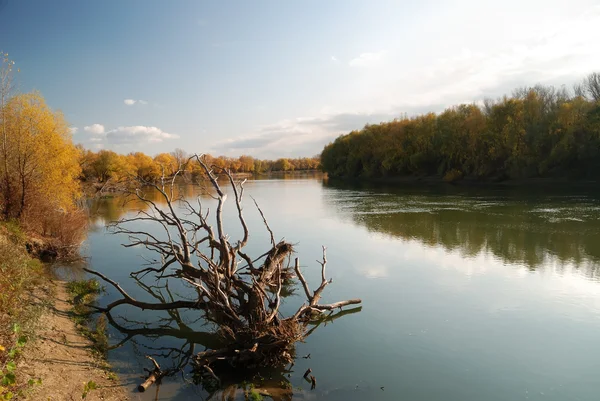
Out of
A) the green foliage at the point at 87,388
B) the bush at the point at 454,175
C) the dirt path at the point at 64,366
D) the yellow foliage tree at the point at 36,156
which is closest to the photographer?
the green foliage at the point at 87,388

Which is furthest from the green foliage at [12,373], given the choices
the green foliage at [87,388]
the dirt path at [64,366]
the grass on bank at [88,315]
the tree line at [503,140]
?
the tree line at [503,140]

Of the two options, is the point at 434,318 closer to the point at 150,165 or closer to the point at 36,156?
the point at 36,156

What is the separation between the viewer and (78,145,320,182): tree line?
36.9 feet

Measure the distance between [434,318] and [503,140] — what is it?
4500 centimetres

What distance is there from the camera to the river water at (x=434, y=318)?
656 centimetres

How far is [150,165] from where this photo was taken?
238 ft

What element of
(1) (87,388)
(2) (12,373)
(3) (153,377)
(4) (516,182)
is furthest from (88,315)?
(4) (516,182)

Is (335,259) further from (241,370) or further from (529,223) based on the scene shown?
(529,223)

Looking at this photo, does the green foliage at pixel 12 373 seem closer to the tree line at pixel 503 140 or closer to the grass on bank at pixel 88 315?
the grass on bank at pixel 88 315

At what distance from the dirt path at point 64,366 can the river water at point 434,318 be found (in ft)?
1.41

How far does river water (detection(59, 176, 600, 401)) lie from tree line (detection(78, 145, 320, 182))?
3.65 m

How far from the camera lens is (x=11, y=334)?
5645 mm

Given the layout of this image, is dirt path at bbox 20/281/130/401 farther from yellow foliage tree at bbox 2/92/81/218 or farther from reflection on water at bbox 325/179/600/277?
reflection on water at bbox 325/179/600/277

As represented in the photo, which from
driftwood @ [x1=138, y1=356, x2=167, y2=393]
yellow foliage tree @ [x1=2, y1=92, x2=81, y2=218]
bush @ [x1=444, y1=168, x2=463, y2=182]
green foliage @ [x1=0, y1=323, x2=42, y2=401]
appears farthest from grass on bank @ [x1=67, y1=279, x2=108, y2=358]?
bush @ [x1=444, y1=168, x2=463, y2=182]
